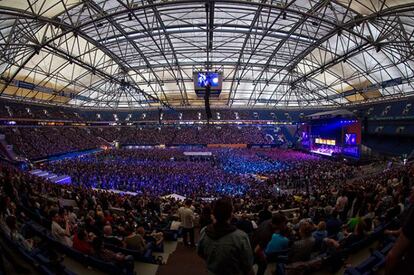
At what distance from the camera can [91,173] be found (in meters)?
23.1

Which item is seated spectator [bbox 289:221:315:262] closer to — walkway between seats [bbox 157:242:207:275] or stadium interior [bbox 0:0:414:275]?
stadium interior [bbox 0:0:414:275]

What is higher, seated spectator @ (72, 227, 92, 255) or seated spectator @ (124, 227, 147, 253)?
seated spectator @ (72, 227, 92, 255)

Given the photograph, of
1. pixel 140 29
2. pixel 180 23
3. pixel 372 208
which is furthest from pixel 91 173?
pixel 372 208

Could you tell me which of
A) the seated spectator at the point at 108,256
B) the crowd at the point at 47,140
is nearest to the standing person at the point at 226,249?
the seated spectator at the point at 108,256

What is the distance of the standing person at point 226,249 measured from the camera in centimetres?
210

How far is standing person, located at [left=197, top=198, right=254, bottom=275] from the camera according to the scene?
2096 millimetres

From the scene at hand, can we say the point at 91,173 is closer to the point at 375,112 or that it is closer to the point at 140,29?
the point at 140,29

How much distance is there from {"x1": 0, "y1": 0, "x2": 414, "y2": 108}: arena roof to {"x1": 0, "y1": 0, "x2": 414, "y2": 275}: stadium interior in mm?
212

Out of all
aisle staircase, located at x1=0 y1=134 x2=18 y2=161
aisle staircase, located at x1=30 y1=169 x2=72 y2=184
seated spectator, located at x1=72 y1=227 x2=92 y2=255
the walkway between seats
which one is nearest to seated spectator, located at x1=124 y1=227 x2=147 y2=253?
the walkway between seats

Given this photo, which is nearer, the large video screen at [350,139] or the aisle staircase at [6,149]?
the aisle staircase at [6,149]

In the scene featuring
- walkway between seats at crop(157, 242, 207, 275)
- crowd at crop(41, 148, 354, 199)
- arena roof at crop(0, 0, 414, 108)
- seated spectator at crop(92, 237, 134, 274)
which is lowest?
crowd at crop(41, 148, 354, 199)

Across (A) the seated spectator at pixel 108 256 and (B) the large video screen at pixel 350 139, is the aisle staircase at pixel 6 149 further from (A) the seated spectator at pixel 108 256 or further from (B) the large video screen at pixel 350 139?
(B) the large video screen at pixel 350 139

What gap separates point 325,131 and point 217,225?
35.7m

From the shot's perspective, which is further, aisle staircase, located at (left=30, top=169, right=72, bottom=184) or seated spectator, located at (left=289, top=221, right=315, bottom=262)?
aisle staircase, located at (left=30, top=169, right=72, bottom=184)
